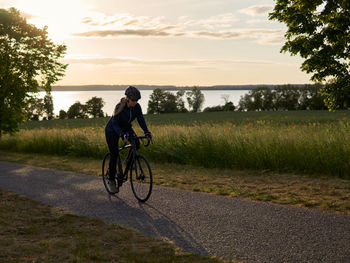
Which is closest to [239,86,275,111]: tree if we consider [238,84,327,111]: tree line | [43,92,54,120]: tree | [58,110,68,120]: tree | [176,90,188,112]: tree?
[238,84,327,111]: tree line

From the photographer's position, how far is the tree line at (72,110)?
77438mm

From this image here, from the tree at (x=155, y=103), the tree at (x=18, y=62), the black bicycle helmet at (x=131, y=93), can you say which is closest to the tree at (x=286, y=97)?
the tree at (x=155, y=103)

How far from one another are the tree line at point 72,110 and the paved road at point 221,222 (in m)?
71.6

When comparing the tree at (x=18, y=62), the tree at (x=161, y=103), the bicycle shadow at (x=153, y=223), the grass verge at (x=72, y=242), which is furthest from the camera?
the tree at (x=161, y=103)

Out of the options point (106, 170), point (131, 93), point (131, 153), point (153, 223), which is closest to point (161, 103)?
point (106, 170)

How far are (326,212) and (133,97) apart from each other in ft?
12.9

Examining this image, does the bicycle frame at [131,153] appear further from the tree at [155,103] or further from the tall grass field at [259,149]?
the tree at [155,103]

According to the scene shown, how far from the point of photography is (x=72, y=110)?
253 feet

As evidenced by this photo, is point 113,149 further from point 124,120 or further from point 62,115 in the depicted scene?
point 62,115

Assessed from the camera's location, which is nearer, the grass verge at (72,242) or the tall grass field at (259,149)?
the grass verge at (72,242)

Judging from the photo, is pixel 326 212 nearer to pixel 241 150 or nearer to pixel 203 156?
pixel 241 150

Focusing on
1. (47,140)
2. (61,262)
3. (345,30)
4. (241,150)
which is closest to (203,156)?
(241,150)

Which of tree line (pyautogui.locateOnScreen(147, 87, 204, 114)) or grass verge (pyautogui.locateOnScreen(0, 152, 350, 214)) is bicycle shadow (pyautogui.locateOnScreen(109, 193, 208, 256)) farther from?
tree line (pyautogui.locateOnScreen(147, 87, 204, 114))

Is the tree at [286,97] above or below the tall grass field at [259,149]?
above
